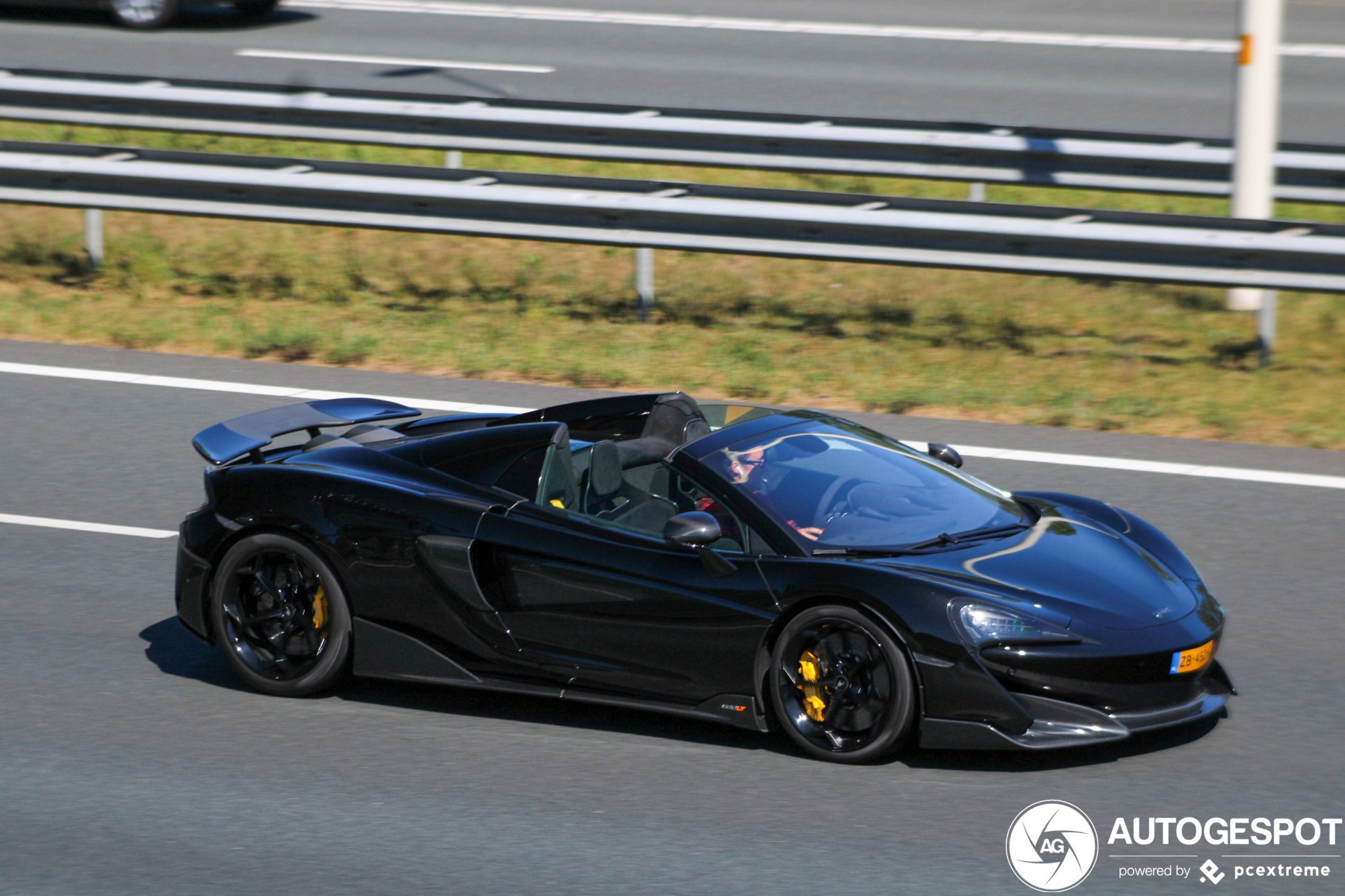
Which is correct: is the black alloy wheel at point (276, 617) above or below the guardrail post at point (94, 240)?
below

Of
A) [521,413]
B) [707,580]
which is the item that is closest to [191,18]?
[521,413]

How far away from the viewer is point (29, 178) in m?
12.5

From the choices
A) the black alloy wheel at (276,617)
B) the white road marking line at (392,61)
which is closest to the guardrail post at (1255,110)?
the black alloy wheel at (276,617)

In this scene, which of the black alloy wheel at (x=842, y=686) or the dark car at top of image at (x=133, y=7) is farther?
the dark car at top of image at (x=133, y=7)

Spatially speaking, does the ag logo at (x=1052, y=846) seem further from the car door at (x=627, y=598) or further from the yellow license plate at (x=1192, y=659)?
the car door at (x=627, y=598)

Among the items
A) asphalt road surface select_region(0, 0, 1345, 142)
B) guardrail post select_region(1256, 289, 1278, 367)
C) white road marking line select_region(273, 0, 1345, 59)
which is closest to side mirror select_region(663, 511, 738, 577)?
guardrail post select_region(1256, 289, 1278, 367)

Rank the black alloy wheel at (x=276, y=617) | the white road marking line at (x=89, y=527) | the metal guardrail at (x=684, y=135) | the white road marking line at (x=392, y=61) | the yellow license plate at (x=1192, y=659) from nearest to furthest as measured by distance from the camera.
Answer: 1. the yellow license plate at (x=1192, y=659)
2. the black alloy wheel at (x=276, y=617)
3. the white road marking line at (x=89, y=527)
4. the metal guardrail at (x=684, y=135)
5. the white road marking line at (x=392, y=61)

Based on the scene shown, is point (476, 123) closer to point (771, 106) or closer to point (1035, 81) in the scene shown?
point (771, 106)

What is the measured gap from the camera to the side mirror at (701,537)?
560cm

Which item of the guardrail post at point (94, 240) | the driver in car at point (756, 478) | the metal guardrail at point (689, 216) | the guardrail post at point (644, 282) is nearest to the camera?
the driver in car at point (756, 478)

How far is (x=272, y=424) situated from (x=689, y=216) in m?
5.06

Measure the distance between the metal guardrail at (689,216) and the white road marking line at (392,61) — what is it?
606 cm

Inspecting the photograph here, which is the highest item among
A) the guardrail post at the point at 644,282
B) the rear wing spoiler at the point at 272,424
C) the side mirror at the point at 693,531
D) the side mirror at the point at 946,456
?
the guardrail post at the point at 644,282

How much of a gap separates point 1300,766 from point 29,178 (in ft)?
33.5
